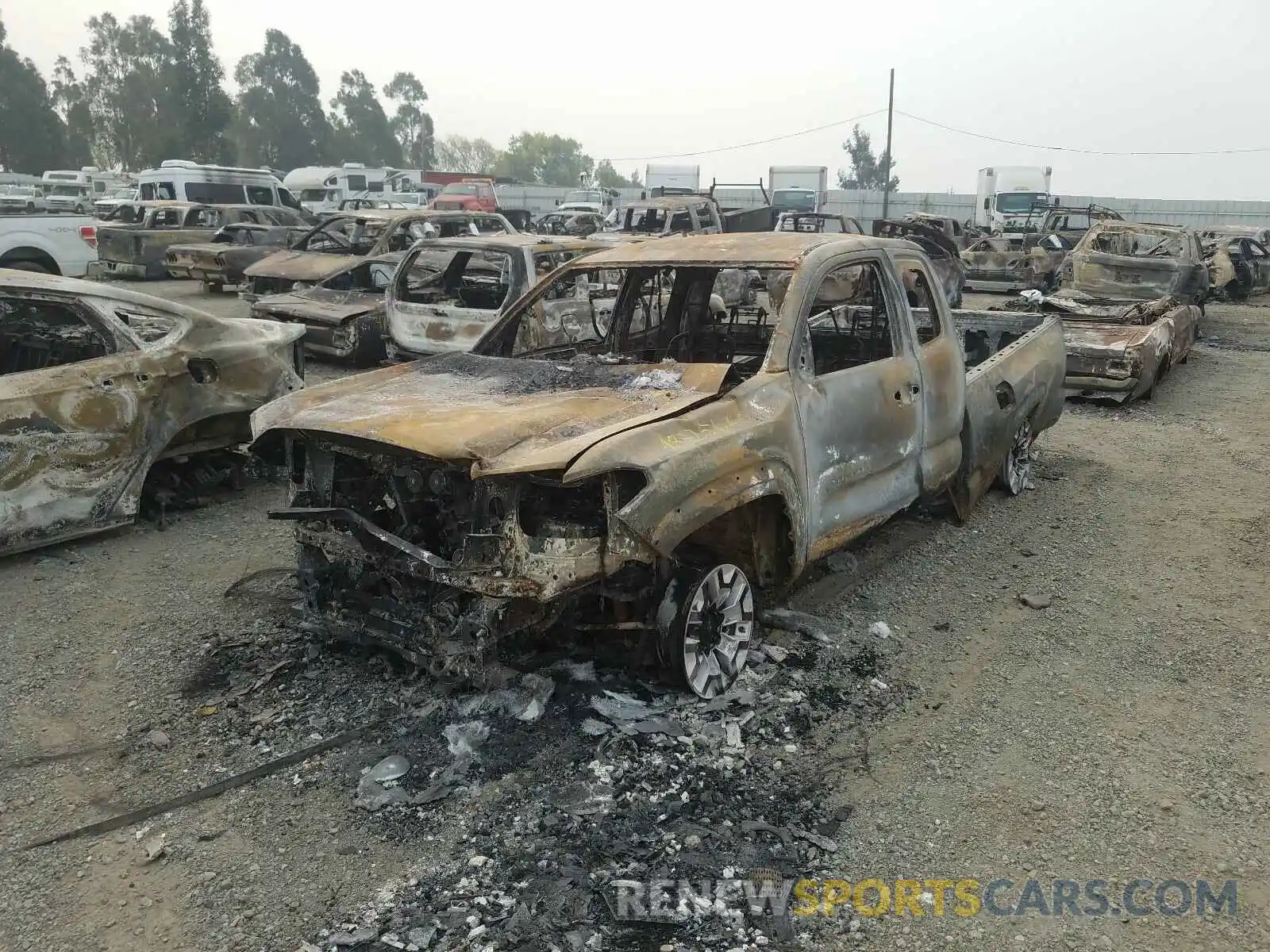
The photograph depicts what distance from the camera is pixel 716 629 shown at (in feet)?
13.0

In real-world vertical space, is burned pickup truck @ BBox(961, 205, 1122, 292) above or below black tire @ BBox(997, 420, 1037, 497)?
above

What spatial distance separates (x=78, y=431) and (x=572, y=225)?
1971cm

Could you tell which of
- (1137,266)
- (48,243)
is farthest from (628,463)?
(48,243)

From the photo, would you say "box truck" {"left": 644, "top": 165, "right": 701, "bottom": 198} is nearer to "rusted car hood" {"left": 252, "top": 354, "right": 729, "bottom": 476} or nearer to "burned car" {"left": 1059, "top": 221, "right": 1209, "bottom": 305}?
"burned car" {"left": 1059, "top": 221, "right": 1209, "bottom": 305}

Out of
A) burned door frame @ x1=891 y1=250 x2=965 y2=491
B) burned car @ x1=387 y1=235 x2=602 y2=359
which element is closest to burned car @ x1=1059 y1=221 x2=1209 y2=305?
burned car @ x1=387 y1=235 x2=602 y2=359

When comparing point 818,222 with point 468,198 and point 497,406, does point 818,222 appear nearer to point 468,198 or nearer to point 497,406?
point 497,406

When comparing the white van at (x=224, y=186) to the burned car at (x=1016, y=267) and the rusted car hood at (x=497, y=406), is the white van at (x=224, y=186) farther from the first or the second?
the rusted car hood at (x=497, y=406)

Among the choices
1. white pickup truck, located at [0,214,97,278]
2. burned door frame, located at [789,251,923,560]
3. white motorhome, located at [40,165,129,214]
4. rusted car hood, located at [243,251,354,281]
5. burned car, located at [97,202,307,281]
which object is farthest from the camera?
white motorhome, located at [40,165,129,214]

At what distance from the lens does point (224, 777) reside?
3428 mm

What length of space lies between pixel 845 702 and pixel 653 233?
41.0 ft

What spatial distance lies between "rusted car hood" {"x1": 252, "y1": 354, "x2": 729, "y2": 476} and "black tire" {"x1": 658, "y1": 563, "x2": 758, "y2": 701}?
0.70 metres

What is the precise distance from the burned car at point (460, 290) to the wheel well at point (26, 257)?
6777mm

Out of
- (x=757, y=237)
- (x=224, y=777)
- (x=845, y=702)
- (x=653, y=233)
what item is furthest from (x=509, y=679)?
(x=653, y=233)

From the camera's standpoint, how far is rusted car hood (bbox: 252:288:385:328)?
10172mm
